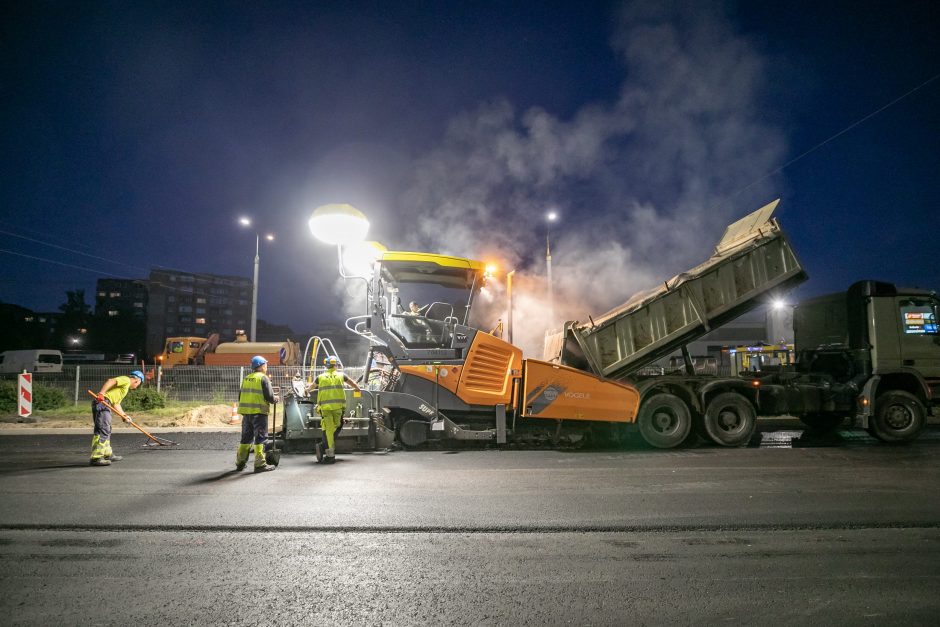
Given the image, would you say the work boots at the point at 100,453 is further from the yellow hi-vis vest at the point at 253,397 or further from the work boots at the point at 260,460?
the work boots at the point at 260,460

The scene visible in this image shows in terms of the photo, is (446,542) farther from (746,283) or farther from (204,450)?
(746,283)

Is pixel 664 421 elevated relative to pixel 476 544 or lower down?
elevated

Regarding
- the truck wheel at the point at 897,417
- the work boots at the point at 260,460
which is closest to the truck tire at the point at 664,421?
the truck wheel at the point at 897,417

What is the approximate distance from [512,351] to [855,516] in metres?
4.74

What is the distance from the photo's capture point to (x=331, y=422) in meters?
7.08

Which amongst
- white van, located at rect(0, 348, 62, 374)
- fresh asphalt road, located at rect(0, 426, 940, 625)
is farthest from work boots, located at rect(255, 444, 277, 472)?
white van, located at rect(0, 348, 62, 374)

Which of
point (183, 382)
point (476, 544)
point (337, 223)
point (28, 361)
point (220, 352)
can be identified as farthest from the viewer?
point (28, 361)

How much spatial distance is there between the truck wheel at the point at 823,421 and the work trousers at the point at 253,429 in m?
9.76

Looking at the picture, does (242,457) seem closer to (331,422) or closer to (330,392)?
(331,422)

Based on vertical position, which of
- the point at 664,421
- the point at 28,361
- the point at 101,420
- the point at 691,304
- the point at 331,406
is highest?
the point at 691,304

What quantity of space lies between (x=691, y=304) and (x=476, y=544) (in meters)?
6.06

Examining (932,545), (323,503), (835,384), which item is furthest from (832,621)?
(835,384)

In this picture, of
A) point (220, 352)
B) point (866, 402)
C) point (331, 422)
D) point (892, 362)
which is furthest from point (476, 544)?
point (220, 352)

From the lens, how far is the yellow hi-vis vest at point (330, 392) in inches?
279
